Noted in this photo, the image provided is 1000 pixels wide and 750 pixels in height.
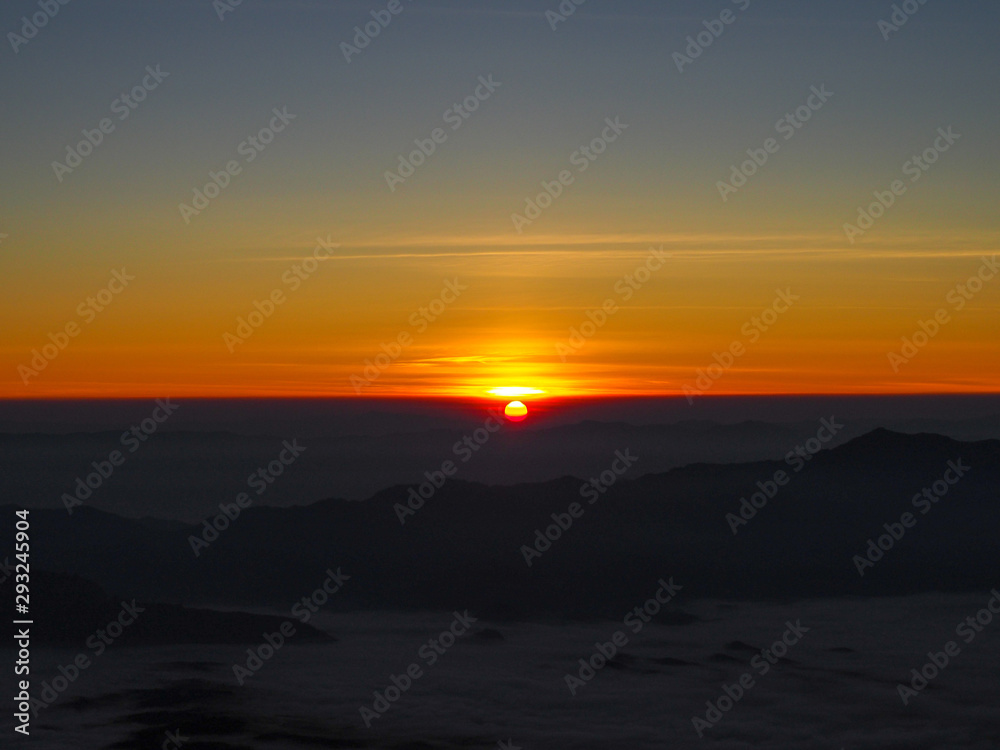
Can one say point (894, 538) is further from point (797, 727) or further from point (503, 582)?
point (797, 727)

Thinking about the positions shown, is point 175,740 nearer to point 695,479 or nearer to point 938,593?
point 938,593

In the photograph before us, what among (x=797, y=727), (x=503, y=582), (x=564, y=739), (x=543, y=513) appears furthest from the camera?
(x=543, y=513)

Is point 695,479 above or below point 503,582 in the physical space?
above

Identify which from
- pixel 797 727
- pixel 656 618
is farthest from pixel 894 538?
pixel 797 727

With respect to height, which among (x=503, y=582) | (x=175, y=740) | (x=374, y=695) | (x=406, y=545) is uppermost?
(x=406, y=545)

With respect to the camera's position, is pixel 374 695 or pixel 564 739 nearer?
pixel 564 739

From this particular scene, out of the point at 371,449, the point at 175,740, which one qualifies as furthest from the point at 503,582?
the point at 371,449

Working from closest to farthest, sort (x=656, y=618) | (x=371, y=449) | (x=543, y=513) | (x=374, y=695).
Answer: (x=374, y=695), (x=656, y=618), (x=543, y=513), (x=371, y=449)
